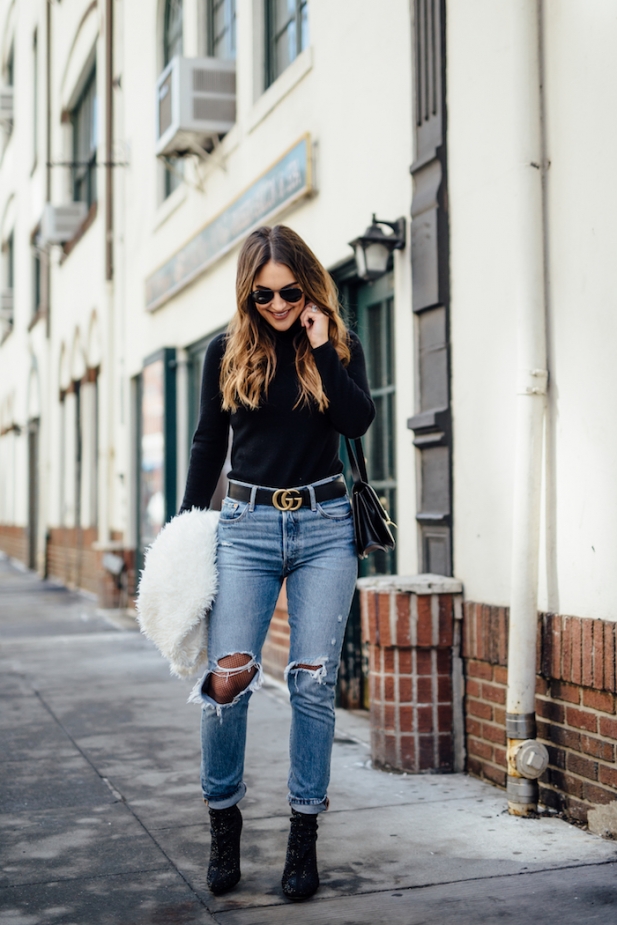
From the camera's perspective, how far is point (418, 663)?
4414mm

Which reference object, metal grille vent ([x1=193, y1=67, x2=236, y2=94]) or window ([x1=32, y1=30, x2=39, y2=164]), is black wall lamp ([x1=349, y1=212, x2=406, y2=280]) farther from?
window ([x1=32, y1=30, x2=39, y2=164])

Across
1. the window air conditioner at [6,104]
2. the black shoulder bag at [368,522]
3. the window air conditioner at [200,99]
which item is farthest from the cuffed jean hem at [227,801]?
the window air conditioner at [6,104]

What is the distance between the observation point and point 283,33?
7.28 m

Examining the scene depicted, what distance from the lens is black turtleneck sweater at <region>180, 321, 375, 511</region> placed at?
304 cm

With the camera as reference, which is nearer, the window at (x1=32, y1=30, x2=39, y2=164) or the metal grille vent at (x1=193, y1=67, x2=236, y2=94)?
the metal grille vent at (x1=193, y1=67, x2=236, y2=94)

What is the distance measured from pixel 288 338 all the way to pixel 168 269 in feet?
22.0

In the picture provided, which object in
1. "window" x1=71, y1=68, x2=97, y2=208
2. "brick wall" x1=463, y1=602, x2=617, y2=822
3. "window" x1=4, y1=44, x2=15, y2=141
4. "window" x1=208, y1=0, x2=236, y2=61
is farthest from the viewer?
"window" x1=4, y1=44, x2=15, y2=141

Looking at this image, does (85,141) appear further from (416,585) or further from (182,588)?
(182,588)

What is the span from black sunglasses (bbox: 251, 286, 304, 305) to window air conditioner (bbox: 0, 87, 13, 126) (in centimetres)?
2001

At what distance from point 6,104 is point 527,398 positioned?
19.9m

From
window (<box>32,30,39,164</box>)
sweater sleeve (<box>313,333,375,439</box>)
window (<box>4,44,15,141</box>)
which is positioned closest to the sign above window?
sweater sleeve (<box>313,333,375,439</box>)

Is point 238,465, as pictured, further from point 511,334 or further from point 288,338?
point 511,334

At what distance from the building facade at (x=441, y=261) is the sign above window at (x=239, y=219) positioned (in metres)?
0.03

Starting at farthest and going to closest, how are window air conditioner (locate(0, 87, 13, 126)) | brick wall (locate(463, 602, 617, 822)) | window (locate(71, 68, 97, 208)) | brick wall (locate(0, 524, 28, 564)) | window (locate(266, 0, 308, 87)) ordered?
window air conditioner (locate(0, 87, 13, 126)), brick wall (locate(0, 524, 28, 564)), window (locate(71, 68, 97, 208)), window (locate(266, 0, 308, 87)), brick wall (locate(463, 602, 617, 822))
